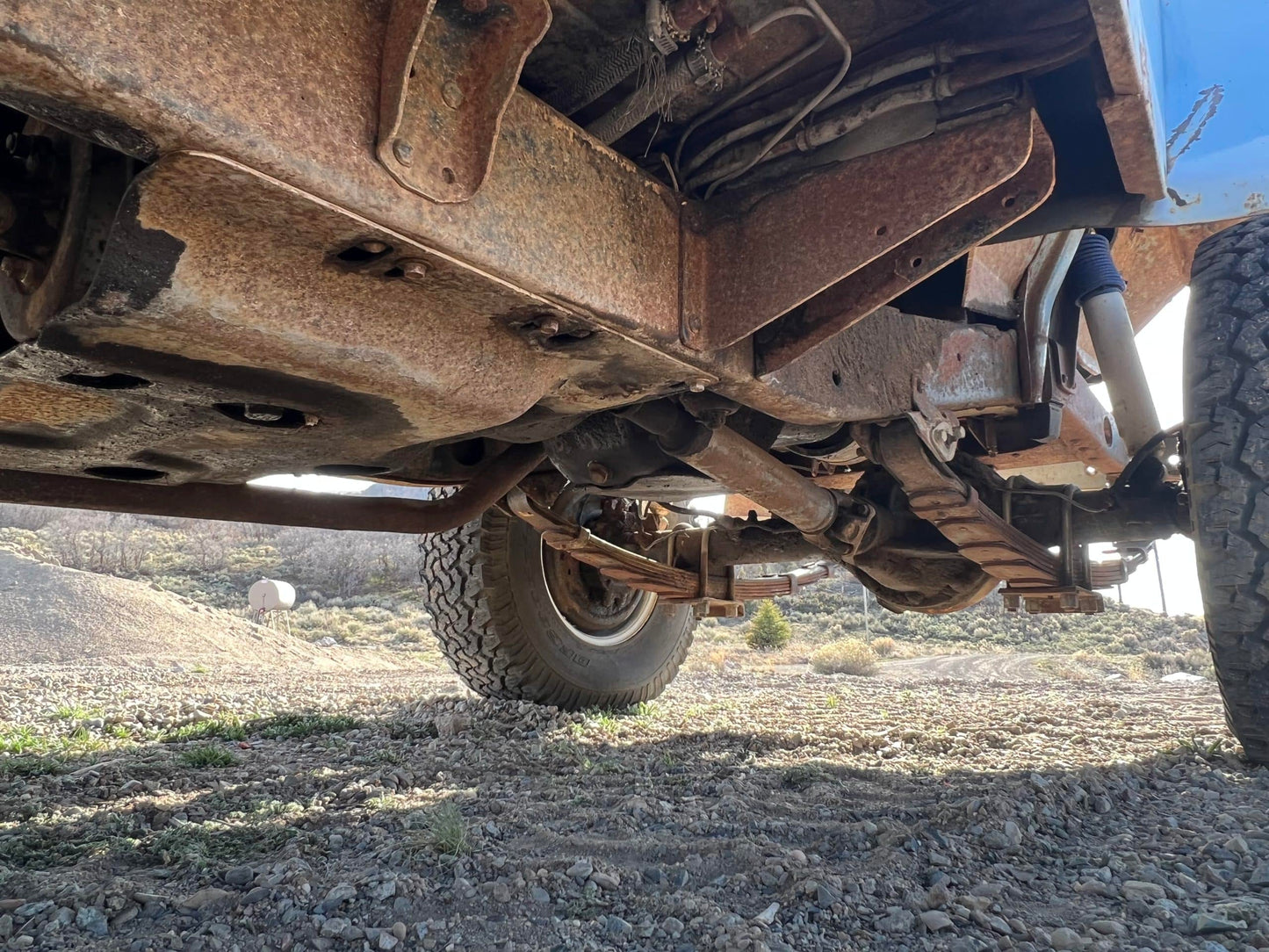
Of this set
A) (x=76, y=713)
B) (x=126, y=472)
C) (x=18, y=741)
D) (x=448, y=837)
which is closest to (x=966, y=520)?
(x=448, y=837)

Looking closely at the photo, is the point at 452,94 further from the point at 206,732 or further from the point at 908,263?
the point at 206,732

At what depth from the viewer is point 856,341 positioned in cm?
230

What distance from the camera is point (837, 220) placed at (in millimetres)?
1679

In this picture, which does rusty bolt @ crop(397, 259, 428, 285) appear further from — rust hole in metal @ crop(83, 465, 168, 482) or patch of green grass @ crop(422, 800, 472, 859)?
patch of green grass @ crop(422, 800, 472, 859)

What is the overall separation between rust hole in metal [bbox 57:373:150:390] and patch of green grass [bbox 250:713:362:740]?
2489 millimetres

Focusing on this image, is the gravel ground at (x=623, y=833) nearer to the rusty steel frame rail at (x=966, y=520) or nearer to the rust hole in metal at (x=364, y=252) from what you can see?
the rusty steel frame rail at (x=966, y=520)

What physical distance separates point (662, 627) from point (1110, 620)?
1833 centimetres

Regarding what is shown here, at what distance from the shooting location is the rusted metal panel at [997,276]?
105 inches

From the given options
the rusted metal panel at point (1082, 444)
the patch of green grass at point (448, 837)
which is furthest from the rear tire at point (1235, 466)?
the patch of green grass at point (448, 837)

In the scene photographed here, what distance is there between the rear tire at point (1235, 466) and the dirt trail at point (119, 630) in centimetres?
1067

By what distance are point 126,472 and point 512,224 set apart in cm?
132

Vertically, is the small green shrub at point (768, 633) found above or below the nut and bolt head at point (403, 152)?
below

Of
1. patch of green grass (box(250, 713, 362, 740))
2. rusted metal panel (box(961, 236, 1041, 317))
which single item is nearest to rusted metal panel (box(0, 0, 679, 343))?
rusted metal panel (box(961, 236, 1041, 317))

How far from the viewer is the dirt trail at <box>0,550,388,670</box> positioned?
39.8 feet
